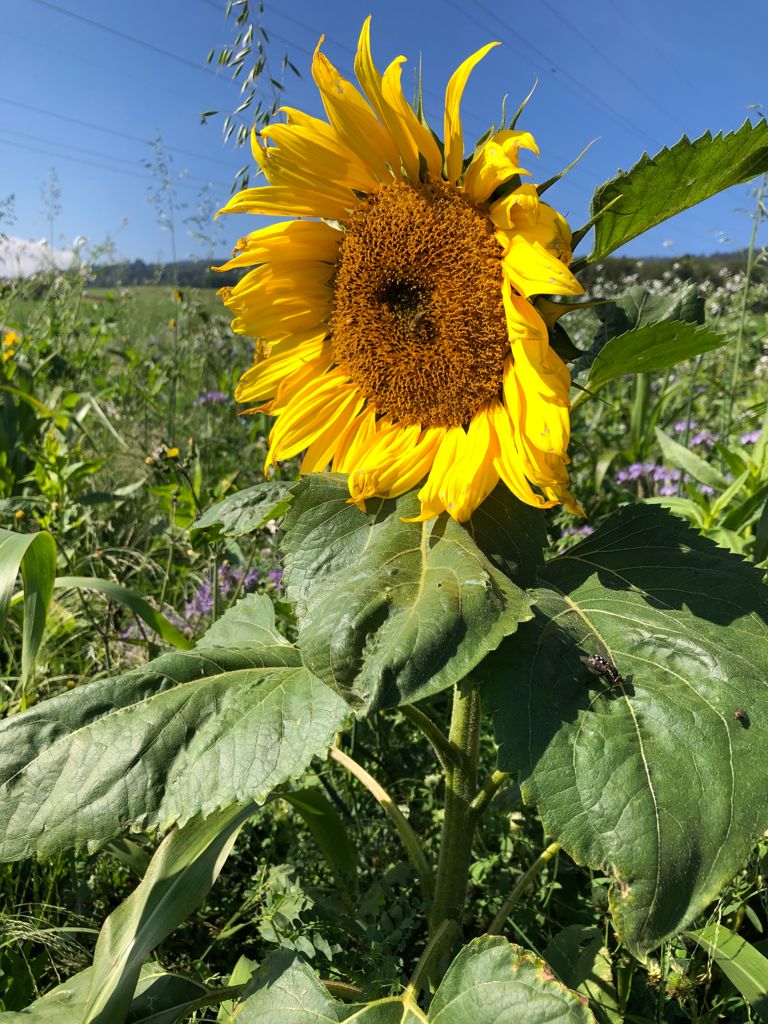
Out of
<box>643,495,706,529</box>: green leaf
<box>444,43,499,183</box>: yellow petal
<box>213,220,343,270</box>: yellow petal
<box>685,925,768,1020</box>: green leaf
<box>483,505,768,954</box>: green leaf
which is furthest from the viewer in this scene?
<box>643,495,706,529</box>: green leaf

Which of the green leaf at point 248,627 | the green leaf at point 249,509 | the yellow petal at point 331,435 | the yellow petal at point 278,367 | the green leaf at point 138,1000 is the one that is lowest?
the green leaf at point 138,1000

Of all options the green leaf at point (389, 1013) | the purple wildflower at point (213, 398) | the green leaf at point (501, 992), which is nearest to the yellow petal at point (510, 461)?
the green leaf at point (501, 992)

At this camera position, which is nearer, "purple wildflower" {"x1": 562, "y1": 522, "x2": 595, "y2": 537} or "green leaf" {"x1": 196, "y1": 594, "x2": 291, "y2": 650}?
"green leaf" {"x1": 196, "y1": 594, "x2": 291, "y2": 650}

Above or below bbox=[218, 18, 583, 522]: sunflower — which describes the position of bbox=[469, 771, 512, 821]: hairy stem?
below

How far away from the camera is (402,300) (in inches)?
48.9

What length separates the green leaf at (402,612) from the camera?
0.88 metres

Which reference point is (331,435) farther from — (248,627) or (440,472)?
(248,627)

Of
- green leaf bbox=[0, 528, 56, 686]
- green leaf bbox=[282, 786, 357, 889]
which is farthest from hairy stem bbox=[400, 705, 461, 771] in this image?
green leaf bbox=[0, 528, 56, 686]

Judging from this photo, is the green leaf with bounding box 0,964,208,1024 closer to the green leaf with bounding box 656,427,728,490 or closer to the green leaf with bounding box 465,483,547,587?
the green leaf with bounding box 465,483,547,587

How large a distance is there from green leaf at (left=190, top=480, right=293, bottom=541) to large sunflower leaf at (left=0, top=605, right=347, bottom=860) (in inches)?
11.8

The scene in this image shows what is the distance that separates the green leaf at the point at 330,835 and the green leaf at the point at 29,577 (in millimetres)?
540

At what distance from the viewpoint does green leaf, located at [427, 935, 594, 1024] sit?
909 millimetres

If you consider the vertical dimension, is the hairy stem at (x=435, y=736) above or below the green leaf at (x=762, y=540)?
below

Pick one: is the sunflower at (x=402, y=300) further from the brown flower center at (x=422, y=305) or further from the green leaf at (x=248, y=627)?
the green leaf at (x=248, y=627)
